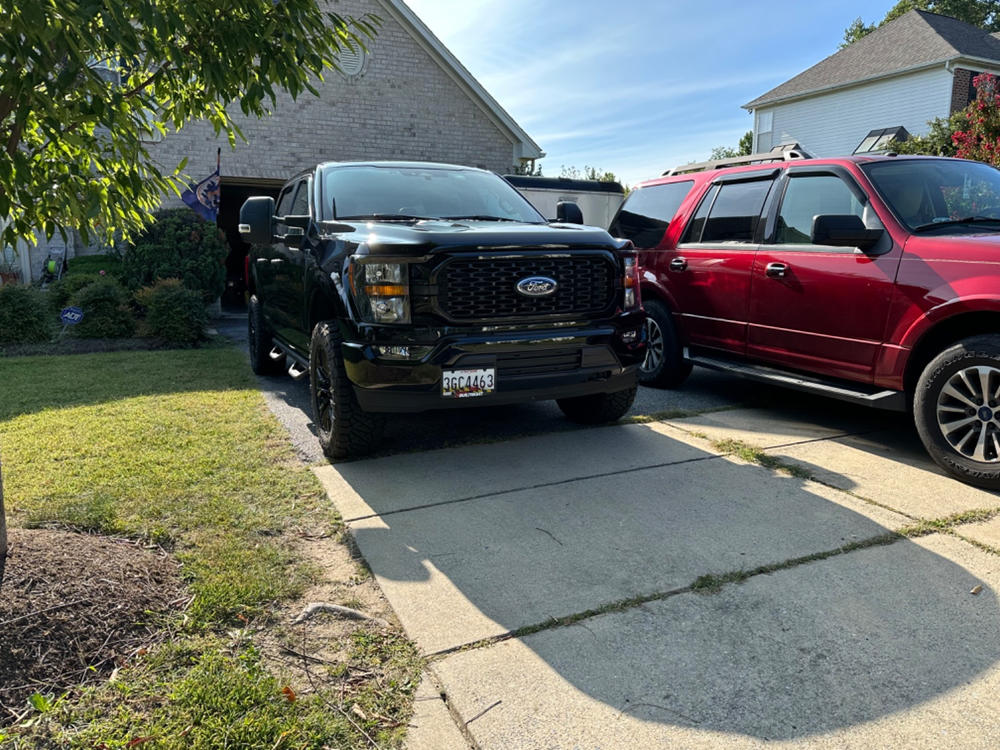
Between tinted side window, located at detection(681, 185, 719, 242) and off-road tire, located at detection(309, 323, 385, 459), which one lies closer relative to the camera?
off-road tire, located at detection(309, 323, 385, 459)

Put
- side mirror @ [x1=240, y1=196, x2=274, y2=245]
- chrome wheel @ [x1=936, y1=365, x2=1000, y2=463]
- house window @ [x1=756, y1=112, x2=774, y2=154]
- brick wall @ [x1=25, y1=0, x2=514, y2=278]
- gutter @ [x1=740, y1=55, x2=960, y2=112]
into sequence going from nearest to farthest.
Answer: chrome wheel @ [x1=936, y1=365, x2=1000, y2=463], side mirror @ [x1=240, y1=196, x2=274, y2=245], brick wall @ [x1=25, y1=0, x2=514, y2=278], gutter @ [x1=740, y1=55, x2=960, y2=112], house window @ [x1=756, y1=112, x2=774, y2=154]

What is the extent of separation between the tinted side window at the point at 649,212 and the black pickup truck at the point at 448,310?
6.01 feet

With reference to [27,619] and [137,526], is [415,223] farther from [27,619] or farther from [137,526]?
[27,619]

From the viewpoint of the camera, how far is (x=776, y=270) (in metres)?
5.34

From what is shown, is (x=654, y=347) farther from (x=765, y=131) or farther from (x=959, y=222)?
(x=765, y=131)

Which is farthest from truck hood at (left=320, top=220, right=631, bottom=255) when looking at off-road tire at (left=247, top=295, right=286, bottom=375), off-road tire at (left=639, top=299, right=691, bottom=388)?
off-road tire at (left=247, top=295, right=286, bottom=375)

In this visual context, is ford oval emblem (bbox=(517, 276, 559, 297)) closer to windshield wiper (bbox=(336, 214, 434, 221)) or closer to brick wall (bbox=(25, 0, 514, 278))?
windshield wiper (bbox=(336, 214, 434, 221))

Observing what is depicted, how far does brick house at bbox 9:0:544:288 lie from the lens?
44.3 feet

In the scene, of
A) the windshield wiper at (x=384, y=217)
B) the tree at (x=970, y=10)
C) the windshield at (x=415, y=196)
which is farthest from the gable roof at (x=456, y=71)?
the tree at (x=970, y=10)

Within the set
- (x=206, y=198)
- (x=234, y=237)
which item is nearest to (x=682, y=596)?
(x=206, y=198)

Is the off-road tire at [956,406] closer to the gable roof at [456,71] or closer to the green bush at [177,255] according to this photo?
the green bush at [177,255]

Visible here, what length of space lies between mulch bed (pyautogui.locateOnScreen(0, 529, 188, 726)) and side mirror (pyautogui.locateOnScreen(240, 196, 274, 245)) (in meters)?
3.10

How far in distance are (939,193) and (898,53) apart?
23.8m

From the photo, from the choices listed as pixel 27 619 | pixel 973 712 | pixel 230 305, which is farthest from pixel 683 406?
pixel 230 305
